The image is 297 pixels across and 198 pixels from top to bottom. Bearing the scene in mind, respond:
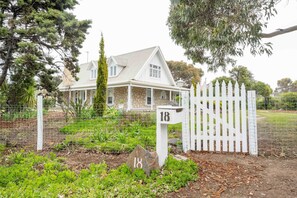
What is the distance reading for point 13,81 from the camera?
958cm

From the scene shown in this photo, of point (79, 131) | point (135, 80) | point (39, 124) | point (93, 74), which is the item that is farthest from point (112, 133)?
point (93, 74)

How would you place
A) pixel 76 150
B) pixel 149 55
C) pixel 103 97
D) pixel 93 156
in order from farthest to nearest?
pixel 149 55, pixel 103 97, pixel 76 150, pixel 93 156

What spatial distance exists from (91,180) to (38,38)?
714cm

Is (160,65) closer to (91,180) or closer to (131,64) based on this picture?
(131,64)

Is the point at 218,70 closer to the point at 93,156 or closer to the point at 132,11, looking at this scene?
the point at 132,11

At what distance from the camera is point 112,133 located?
589cm

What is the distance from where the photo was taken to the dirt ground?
272 centimetres

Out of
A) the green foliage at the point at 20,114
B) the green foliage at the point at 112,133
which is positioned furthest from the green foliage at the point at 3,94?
the green foliage at the point at 112,133

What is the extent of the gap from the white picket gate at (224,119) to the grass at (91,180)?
1.32 metres

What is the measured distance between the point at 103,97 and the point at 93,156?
26.9ft

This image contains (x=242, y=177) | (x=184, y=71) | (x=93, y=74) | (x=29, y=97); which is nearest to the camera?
(x=242, y=177)

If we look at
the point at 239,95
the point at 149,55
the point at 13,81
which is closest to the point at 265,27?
the point at 239,95

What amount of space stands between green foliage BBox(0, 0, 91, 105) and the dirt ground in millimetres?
5101

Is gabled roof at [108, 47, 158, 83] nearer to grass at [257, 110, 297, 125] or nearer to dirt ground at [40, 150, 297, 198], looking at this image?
grass at [257, 110, 297, 125]
